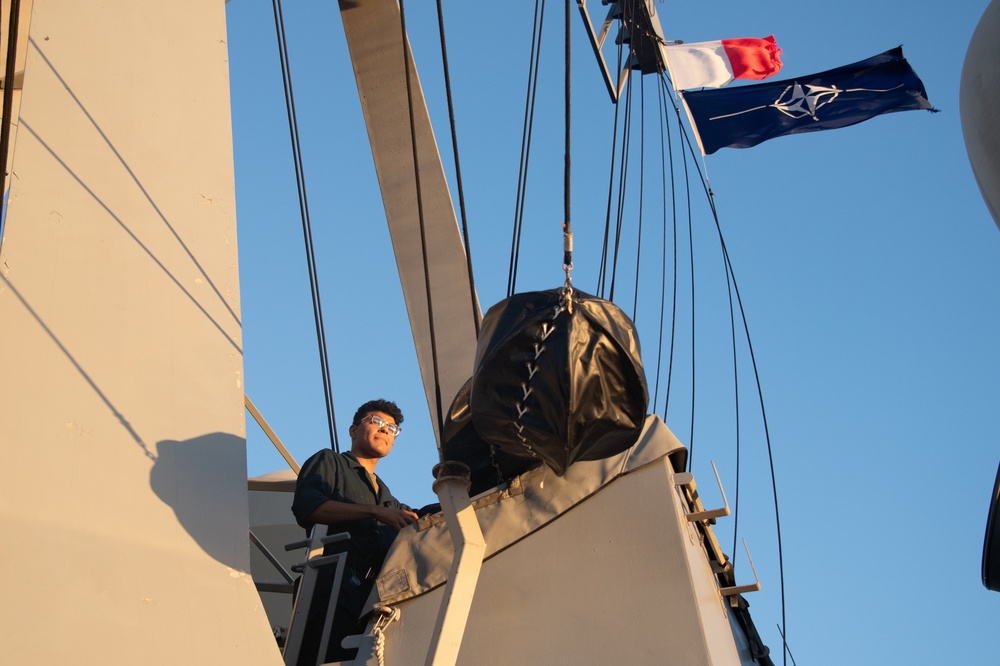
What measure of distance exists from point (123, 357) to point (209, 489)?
1.53ft

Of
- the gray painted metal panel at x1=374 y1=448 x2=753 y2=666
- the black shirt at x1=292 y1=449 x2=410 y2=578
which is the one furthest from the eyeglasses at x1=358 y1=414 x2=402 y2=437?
the gray painted metal panel at x1=374 y1=448 x2=753 y2=666

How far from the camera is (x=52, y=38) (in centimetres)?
390

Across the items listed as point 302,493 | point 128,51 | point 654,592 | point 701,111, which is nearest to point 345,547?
point 302,493

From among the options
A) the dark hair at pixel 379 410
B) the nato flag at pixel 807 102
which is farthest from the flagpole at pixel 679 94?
the dark hair at pixel 379 410

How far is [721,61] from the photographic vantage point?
498 inches

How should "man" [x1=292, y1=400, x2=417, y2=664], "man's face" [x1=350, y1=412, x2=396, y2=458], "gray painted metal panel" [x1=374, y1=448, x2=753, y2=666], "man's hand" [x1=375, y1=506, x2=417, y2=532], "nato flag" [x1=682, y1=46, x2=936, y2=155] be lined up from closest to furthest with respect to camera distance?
"gray painted metal panel" [x1=374, y1=448, x2=753, y2=666] < "man's hand" [x1=375, y1=506, x2=417, y2=532] < "man" [x1=292, y1=400, x2=417, y2=664] < "man's face" [x1=350, y1=412, x2=396, y2=458] < "nato flag" [x1=682, y1=46, x2=936, y2=155]

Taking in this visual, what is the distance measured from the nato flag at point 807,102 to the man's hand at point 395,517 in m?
8.64

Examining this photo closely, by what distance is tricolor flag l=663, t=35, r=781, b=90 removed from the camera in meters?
12.5

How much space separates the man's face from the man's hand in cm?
76

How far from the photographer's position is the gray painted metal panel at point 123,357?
2.99 metres

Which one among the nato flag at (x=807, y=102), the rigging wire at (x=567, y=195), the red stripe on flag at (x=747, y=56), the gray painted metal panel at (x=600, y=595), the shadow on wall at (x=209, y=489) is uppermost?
the red stripe on flag at (x=747, y=56)

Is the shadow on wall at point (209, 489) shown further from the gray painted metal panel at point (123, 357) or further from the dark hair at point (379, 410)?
the dark hair at point (379, 410)

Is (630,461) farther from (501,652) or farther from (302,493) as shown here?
(302,493)

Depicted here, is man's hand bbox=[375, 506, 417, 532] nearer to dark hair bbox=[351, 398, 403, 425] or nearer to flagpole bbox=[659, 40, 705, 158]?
dark hair bbox=[351, 398, 403, 425]
